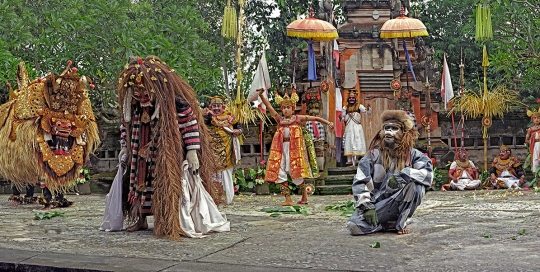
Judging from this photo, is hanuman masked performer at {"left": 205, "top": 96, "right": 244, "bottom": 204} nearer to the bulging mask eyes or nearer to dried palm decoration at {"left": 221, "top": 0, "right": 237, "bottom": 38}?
dried palm decoration at {"left": 221, "top": 0, "right": 237, "bottom": 38}

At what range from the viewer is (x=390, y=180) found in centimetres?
762

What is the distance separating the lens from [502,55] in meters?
15.5

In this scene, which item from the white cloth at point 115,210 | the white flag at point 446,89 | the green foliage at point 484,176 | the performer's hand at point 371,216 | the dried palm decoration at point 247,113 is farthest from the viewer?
the white flag at point 446,89

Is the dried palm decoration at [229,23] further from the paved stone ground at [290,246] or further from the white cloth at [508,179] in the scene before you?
the white cloth at [508,179]

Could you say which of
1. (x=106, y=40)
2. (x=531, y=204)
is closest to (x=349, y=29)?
(x=106, y=40)

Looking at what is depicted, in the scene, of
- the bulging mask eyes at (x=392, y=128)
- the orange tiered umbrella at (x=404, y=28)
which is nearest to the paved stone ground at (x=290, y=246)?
the bulging mask eyes at (x=392, y=128)

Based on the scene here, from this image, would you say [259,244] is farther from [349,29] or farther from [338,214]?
[349,29]

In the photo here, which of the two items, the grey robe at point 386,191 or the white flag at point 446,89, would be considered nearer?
the grey robe at point 386,191

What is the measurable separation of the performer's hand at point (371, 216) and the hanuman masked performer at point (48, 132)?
5.13m

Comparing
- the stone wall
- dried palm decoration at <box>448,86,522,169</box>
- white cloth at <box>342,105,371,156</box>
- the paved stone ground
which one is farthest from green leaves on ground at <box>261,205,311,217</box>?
dried palm decoration at <box>448,86,522,169</box>

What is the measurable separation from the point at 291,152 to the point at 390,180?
387 cm

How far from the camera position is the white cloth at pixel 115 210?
8.04 metres

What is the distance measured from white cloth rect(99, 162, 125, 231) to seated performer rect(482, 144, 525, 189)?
9029 mm

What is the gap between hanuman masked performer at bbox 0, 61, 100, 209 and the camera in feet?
35.0
